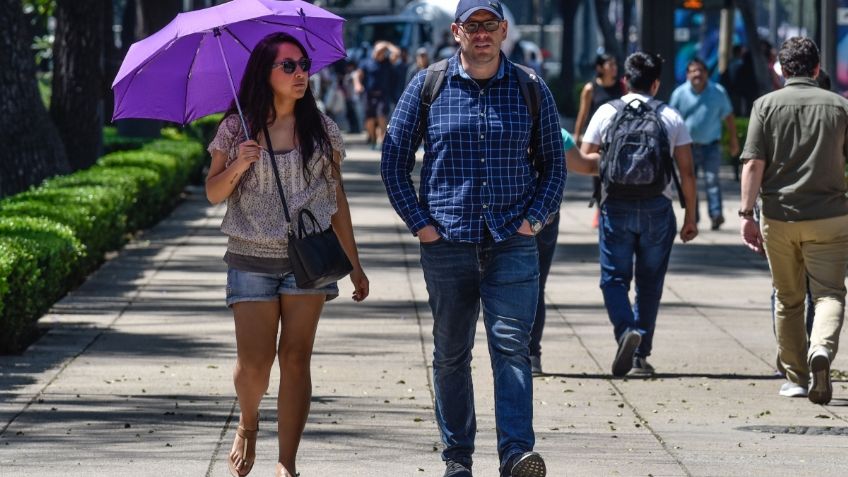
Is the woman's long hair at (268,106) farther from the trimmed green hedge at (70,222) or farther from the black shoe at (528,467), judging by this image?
the trimmed green hedge at (70,222)

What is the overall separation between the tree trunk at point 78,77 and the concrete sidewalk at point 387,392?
587 cm

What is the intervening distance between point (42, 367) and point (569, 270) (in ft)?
19.1

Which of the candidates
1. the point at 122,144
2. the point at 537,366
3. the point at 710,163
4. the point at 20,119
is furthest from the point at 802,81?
the point at 122,144

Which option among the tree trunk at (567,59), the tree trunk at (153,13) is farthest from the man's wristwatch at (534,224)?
the tree trunk at (567,59)

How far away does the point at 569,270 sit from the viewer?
14.1 meters

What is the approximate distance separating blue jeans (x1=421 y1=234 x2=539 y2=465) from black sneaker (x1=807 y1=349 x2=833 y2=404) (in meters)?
2.49

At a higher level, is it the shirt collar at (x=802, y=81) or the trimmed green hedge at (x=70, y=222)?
the shirt collar at (x=802, y=81)

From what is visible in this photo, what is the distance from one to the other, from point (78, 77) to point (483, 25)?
13960mm

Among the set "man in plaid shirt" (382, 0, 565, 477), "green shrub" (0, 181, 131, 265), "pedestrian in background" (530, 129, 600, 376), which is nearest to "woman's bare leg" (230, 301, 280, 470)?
"man in plaid shirt" (382, 0, 565, 477)

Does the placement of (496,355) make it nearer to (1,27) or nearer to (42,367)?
(42,367)

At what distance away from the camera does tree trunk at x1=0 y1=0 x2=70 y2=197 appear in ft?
51.0

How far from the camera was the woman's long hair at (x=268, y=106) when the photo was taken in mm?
6023

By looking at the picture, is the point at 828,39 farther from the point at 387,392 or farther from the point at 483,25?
the point at 483,25

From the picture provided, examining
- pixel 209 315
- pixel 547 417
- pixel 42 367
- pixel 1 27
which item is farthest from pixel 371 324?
pixel 1 27
